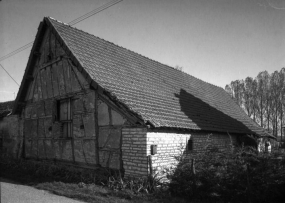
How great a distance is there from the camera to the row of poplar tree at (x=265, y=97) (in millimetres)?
32406

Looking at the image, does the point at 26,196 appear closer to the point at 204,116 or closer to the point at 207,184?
the point at 207,184

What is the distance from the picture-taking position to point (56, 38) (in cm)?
1105

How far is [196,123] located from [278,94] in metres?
27.5

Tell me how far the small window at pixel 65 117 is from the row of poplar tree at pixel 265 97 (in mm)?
28155

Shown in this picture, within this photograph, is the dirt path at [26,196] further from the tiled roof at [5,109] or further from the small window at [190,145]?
the tiled roof at [5,109]

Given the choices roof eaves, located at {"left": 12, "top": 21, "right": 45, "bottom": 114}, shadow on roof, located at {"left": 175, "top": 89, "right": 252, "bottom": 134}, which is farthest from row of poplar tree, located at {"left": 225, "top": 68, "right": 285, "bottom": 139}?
roof eaves, located at {"left": 12, "top": 21, "right": 45, "bottom": 114}

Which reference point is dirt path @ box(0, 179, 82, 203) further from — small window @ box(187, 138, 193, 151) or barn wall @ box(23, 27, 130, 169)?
small window @ box(187, 138, 193, 151)

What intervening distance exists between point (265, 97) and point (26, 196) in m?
34.7

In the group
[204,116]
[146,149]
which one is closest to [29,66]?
[146,149]

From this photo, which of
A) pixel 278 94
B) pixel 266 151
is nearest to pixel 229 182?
pixel 266 151

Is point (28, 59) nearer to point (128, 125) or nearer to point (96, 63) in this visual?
point (96, 63)

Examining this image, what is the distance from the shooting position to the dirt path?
6301mm

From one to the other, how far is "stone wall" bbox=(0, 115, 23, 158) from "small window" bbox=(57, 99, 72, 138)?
163 inches

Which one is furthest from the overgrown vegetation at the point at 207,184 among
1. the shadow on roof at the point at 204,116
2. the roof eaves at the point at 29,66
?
the roof eaves at the point at 29,66
